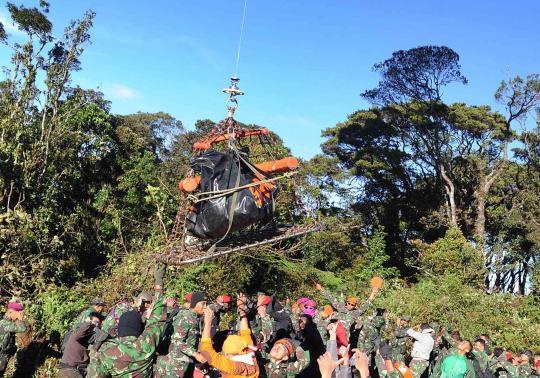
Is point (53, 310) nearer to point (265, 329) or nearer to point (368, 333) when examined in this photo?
point (265, 329)

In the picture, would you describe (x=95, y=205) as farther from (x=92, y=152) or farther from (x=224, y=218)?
(x=224, y=218)

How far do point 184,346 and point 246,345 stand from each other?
132 cm

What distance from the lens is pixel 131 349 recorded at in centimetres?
438

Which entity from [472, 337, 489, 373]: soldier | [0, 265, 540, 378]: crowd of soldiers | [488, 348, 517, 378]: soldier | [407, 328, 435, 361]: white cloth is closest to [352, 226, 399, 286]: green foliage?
[407, 328, 435, 361]: white cloth

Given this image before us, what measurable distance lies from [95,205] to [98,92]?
13.1 meters

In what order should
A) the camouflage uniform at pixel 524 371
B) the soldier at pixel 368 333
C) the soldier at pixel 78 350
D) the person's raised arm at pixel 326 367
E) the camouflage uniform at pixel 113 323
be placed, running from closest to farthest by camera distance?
1. the person's raised arm at pixel 326 367
2. the camouflage uniform at pixel 113 323
3. the soldier at pixel 78 350
4. the soldier at pixel 368 333
5. the camouflage uniform at pixel 524 371

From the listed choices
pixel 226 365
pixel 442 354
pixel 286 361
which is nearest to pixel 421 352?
pixel 442 354

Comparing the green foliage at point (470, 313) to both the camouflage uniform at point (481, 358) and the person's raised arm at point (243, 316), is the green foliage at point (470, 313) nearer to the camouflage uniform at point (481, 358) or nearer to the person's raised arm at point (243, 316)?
the camouflage uniform at point (481, 358)

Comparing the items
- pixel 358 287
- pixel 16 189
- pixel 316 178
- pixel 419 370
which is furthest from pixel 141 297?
pixel 316 178

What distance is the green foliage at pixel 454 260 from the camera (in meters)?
18.3

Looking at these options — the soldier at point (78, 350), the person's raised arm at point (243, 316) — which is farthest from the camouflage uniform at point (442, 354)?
the soldier at point (78, 350)

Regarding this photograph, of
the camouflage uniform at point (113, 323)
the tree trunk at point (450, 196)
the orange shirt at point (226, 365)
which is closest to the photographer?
the orange shirt at point (226, 365)

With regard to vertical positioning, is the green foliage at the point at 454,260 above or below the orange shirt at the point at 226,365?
above

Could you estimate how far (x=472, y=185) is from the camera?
25.4m
